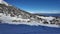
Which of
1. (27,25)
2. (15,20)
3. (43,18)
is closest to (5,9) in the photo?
(15,20)

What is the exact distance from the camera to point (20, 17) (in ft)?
8.96

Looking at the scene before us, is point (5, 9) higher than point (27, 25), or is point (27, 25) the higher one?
point (5, 9)

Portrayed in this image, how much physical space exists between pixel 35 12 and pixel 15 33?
463mm

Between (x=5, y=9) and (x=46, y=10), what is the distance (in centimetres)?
65

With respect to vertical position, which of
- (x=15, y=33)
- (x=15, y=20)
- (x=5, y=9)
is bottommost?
(x=15, y=33)

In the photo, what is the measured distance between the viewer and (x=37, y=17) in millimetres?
2697

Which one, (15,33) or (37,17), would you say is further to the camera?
(37,17)

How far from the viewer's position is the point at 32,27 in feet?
8.64

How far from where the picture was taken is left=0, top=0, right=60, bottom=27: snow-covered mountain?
2.66m

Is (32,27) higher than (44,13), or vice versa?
(44,13)

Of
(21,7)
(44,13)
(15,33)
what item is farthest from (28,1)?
(15,33)

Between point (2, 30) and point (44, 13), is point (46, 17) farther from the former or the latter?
point (2, 30)

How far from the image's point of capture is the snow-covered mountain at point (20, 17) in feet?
8.72

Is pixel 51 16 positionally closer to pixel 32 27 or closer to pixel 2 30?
pixel 32 27
